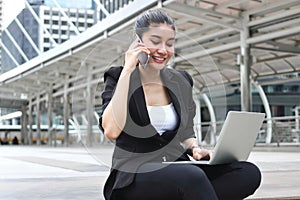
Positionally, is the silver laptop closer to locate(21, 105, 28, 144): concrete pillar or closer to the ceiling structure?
the ceiling structure

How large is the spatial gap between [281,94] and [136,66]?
1204 inches

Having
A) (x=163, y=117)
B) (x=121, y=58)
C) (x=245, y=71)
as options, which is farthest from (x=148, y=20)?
(x=245, y=71)

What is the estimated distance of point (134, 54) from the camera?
2.06m

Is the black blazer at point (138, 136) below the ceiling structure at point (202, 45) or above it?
below

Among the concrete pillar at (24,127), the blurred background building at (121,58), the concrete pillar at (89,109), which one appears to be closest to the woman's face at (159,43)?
the blurred background building at (121,58)

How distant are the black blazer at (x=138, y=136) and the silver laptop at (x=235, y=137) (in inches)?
4.5

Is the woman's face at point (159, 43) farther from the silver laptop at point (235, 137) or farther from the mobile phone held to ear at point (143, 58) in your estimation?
the silver laptop at point (235, 137)

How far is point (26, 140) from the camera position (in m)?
41.8

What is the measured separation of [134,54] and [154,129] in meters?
0.31

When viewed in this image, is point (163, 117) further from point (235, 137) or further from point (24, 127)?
point (24, 127)

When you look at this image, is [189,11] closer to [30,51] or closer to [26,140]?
[30,51]

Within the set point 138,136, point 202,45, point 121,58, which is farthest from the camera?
point 202,45

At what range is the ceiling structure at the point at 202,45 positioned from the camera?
226cm

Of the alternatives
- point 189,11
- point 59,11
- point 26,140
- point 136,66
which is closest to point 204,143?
point 136,66
